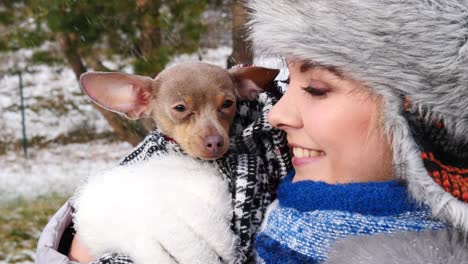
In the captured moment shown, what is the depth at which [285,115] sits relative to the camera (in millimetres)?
1838

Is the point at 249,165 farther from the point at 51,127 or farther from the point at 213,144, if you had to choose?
the point at 51,127

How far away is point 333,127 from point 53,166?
6910 mm

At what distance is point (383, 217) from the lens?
167cm

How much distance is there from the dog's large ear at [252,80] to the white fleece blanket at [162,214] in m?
0.39

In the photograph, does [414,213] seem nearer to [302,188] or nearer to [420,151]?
[420,151]

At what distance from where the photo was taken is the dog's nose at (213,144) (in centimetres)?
204

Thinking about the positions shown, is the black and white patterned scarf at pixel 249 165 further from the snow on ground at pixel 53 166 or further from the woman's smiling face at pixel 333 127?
the snow on ground at pixel 53 166

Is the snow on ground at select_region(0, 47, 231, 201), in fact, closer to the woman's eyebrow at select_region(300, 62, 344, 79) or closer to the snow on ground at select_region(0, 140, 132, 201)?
the snow on ground at select_region(0, 140, 132, 201)

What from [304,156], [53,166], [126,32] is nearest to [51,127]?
[53,166]

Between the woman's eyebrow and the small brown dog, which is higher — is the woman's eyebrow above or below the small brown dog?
above

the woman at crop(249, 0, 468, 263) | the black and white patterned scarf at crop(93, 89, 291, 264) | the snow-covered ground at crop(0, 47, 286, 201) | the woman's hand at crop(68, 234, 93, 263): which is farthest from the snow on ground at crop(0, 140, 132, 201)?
the woman at crop(249, 0, 468, 263)

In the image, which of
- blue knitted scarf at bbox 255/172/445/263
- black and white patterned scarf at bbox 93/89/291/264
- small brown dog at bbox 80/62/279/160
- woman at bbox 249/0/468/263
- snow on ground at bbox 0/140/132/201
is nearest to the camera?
woman at bbox 249/0/468/263

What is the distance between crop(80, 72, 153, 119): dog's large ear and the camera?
88.9 inches

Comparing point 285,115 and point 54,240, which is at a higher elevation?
point 285,115
